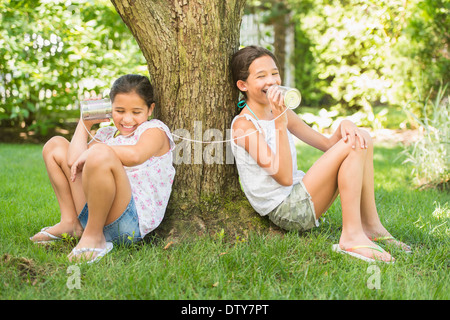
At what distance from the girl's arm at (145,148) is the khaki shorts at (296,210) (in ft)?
2.32

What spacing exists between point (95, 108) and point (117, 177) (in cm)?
49

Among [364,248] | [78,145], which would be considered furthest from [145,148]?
[364,248]

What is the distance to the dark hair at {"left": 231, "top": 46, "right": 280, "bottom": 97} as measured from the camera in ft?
8.05

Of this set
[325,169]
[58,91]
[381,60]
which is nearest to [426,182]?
[325,169]

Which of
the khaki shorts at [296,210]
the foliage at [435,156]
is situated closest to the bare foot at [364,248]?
the khaki shorts at [296,210]

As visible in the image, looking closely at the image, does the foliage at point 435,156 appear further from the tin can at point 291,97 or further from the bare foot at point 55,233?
the bare foot at point 55,233

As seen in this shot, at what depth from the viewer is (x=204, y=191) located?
2.59m

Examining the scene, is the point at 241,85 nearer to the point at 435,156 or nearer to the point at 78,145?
the point at 78,145

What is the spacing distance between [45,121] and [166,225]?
5.05 m

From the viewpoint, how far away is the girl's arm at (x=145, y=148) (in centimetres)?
223

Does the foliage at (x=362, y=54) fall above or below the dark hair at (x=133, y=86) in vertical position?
above

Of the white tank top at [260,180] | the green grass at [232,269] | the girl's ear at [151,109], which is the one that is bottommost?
the green grass at [232,269]

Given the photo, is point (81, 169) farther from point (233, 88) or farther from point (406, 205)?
point (406, 205)

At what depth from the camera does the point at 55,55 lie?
6547mm
